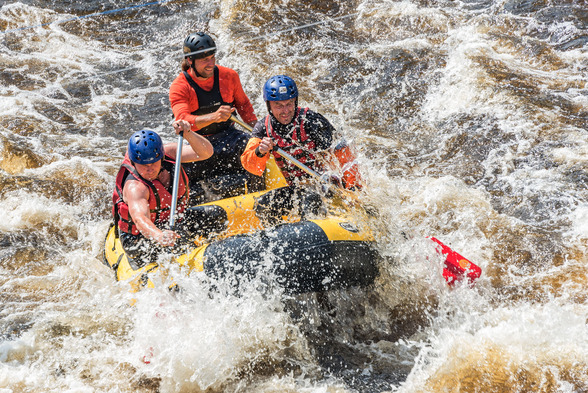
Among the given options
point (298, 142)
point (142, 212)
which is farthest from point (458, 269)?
point (142, 212)

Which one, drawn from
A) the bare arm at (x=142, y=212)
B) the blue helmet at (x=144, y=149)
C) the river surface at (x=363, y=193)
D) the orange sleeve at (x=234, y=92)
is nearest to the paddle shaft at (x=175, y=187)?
the bare arm at (x=142, y=212)

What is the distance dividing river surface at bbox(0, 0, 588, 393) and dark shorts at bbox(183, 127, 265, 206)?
1.16 metres

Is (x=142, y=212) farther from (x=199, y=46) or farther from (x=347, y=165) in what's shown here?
(x=199, y=46)

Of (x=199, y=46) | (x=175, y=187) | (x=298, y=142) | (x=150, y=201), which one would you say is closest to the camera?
(x=175, y=187)

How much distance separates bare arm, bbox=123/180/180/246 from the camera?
4.32m

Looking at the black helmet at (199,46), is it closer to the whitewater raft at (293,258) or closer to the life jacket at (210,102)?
the life jacket at (210,102)

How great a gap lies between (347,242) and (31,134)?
6476mm

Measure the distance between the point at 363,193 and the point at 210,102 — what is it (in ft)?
6.85

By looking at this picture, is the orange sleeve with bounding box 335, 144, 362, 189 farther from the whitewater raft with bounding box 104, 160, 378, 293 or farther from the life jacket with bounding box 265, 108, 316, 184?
the whitewater raft with bounding box 104, 160, 378, 293

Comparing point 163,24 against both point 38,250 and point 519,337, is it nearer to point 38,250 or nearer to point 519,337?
point 38,250

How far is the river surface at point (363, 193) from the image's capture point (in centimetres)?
429

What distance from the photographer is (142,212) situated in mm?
4625

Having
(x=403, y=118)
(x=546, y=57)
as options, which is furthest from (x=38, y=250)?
(x=546, y=57)

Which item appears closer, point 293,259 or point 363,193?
point 293,259
